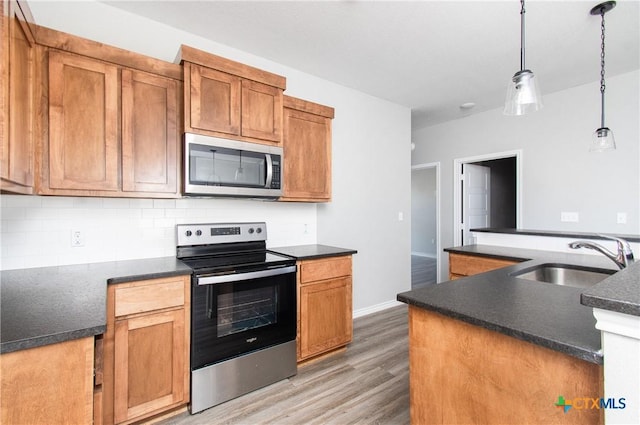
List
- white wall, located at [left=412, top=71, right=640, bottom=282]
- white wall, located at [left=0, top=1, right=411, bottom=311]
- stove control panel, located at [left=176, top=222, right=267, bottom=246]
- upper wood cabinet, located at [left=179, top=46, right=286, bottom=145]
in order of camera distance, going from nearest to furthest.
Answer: white wall, located at [left=0, top=1, right=411, bottom=311] < upper wood cabinet, located at [left=179, top=46, right=286, bottom=145] < stove control panel, located at [left=176, top=222, right=267, bottom=246] < white wall, located at [left=412, top=71, right=640, bottom=282]

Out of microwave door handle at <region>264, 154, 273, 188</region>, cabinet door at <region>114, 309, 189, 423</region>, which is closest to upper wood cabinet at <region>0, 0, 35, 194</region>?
cabinet door at <region>114, 309, 189, 423</region>

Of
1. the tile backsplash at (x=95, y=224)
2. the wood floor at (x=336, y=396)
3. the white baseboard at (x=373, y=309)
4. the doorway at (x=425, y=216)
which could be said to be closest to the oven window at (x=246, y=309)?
the wood floor at (x=336, y=396)

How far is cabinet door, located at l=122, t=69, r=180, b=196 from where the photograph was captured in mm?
1915

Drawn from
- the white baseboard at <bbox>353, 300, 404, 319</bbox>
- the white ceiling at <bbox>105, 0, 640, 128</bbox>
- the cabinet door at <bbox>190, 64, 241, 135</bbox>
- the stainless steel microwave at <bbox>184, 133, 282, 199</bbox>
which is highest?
the white ceiling at <bbox>105, 0, 640, 128</bbox>

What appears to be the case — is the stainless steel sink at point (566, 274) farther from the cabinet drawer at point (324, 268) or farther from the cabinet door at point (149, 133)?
the cabinet door at point (149, 133)

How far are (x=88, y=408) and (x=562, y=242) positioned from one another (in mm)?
3228

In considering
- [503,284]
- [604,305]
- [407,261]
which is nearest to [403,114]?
[407,261]

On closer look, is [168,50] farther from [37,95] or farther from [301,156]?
[301,156]

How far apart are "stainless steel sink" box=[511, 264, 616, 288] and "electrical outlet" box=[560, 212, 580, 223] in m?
2.04

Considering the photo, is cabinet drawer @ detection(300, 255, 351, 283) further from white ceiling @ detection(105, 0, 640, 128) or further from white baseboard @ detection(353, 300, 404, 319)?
white ceiling @ detection(105, 0, 640, 128)

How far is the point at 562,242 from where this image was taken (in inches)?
99.8

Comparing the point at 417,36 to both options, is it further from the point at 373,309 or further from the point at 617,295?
the point at 373,309

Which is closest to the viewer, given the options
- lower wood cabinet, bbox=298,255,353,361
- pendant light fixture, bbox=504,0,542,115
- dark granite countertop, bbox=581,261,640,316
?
dark granite countertop, bbox=581,261,640,316

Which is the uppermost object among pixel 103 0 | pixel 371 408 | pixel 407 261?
pixel 103 0
